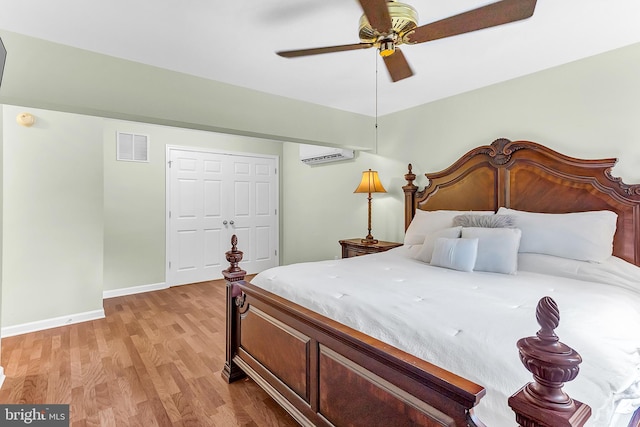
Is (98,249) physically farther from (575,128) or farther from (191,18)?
(575,128)

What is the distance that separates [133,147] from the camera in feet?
14.7

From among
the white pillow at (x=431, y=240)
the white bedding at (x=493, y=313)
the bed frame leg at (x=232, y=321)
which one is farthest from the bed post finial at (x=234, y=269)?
the white pillow at (x=431, y=240)

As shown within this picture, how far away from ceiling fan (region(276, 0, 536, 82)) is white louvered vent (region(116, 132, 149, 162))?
363 cm

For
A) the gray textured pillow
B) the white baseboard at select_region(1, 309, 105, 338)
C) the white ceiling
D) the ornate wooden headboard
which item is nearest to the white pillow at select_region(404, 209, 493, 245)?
the gray textured pillow

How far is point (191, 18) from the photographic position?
6.57 feet

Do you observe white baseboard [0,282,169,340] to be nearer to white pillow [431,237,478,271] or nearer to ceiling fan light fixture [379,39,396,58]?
white pillow [431,237,478,271]

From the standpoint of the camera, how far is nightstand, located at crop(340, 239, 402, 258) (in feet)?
12.0

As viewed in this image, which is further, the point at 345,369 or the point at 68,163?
the point at 68,163

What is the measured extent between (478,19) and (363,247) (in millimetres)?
2593

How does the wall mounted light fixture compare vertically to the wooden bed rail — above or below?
above

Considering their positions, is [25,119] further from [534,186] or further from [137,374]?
[534,186]

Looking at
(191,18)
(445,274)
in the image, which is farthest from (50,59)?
(445,274)

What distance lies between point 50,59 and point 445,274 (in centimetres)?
309

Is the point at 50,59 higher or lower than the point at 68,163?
higher
